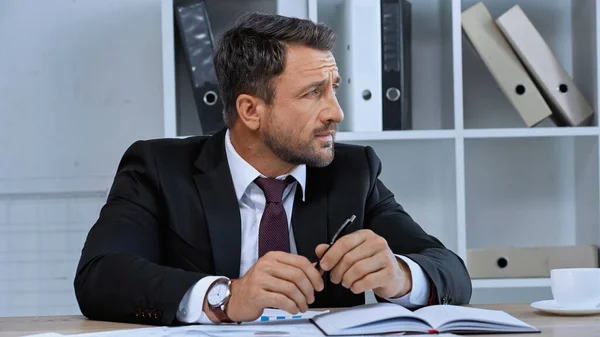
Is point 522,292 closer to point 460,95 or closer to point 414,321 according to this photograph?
point 460,95

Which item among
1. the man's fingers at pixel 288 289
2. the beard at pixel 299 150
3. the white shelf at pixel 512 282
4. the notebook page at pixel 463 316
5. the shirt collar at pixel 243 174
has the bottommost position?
the white shelf at pixel 512 282

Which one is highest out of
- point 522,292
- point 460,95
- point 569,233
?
point 460,95

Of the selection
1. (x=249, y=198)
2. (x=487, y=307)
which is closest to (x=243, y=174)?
(x=249, y=198)

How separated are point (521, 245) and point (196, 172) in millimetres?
1447

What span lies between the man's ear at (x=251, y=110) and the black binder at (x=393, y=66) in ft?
2.14

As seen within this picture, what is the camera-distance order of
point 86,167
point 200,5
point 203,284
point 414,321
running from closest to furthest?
point 414,321, point 203,284, point 200,5, point 86,167

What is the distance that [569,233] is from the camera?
9.70 ft

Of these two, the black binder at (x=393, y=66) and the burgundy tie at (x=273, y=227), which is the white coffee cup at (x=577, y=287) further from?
the black binder at (x=393, y=66)

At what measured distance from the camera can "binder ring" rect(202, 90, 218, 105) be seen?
101 inches

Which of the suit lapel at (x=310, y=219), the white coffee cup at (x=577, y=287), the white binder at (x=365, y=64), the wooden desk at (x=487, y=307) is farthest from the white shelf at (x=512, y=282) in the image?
the white coffee cup at (x=577, y=287)

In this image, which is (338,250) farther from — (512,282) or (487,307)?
(512,282)

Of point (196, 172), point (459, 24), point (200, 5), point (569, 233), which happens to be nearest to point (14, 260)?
point (200, 5)

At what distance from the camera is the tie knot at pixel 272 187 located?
192 centimetres

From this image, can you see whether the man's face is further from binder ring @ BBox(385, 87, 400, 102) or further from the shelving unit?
the shelving unit
